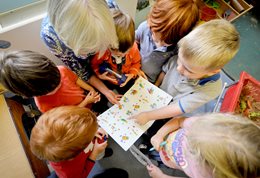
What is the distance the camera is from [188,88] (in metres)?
1.04

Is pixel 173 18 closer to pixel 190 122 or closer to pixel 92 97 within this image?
pixel 190 122

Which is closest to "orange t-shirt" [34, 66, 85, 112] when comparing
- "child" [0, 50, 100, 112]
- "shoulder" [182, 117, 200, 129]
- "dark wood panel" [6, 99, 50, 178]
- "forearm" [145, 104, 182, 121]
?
"child" [0, 50, 100, 112]

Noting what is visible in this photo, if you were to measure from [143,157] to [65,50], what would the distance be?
2.36ft

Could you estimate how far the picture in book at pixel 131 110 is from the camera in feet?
3.68

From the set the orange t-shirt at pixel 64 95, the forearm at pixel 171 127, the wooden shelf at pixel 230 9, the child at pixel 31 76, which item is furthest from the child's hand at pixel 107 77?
the wooden shelf at pixel 230 9

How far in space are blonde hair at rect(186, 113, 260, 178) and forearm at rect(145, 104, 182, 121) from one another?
0.99ft

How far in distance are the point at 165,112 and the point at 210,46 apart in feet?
1.24

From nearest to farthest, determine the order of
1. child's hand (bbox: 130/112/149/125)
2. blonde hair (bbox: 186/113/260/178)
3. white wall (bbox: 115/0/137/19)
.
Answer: blonde hair (bbox: 186/113/260/178) → child's hand (bbox: 130/112/149/125) → white wall (bbox: 115/0/137/19)

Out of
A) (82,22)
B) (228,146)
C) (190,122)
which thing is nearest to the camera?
(228,146)

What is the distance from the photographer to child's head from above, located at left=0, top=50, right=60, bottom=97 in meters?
0.83

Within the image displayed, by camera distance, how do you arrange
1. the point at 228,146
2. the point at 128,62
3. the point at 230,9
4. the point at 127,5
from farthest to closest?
the point at 230,9, the point at 127,5, the point at 128,62, the point at 228,146

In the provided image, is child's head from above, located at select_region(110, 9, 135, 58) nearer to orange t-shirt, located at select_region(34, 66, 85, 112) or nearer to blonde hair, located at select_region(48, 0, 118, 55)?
blonde hair, located at select_region(48, 0, 118, 55)

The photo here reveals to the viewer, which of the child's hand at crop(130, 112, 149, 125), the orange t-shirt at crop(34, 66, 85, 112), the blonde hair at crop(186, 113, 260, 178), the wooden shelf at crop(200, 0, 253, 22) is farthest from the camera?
the wooden shelf at crop(200, 0, 253, 22)

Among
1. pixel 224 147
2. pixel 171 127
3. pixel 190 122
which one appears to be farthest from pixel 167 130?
pixel 224 147
